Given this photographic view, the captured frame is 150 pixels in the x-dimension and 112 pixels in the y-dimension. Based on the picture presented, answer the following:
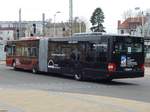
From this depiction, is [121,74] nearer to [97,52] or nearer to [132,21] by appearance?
[97,52]

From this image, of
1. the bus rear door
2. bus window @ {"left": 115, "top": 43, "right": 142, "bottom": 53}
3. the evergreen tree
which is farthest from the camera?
the evergreen tree

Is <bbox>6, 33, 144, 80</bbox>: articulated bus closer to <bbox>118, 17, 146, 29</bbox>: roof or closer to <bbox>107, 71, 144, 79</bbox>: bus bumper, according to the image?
<bbox>107, 71, 144, 79</bbox>: bus bumper

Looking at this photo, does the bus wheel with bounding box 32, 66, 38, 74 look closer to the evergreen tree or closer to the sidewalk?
the sidewalk

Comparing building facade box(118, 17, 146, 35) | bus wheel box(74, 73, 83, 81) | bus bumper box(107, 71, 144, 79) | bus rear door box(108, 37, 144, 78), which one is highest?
building facade box(118, 17, 146, 35)

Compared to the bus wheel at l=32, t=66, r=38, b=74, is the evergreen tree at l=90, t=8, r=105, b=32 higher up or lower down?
higher up

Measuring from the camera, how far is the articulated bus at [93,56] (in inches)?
997

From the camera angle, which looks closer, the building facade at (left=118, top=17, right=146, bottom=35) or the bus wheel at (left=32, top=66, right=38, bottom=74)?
the bus wheel at (left=32, top=66, right=38, bottom=74)

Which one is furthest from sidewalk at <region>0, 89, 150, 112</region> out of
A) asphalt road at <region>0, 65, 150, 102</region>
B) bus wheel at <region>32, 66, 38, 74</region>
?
bus wheel at <region>32, 66, 38, 74</region>

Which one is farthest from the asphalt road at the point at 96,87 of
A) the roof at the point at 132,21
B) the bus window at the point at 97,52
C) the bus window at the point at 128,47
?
the roof at the point at 132,21

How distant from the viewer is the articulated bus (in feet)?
83.0

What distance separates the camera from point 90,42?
88.5 feet

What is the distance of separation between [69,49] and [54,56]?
2288 millimetres

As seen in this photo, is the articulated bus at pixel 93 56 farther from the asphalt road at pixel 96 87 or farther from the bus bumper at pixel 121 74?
the asphalt road at pixel 96 87

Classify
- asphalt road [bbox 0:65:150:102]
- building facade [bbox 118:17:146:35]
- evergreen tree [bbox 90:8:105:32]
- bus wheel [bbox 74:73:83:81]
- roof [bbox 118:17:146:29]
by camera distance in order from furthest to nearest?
1. evergreen tree [bbox 90:8:105:32]
2. roof [bbox 118:17:146:29]
3. building facade [bbox 118:17:146:35]
4. bus wheel [bbox 74:73:83:81]
5. asphalt road [bbox 0:65:150:102]
